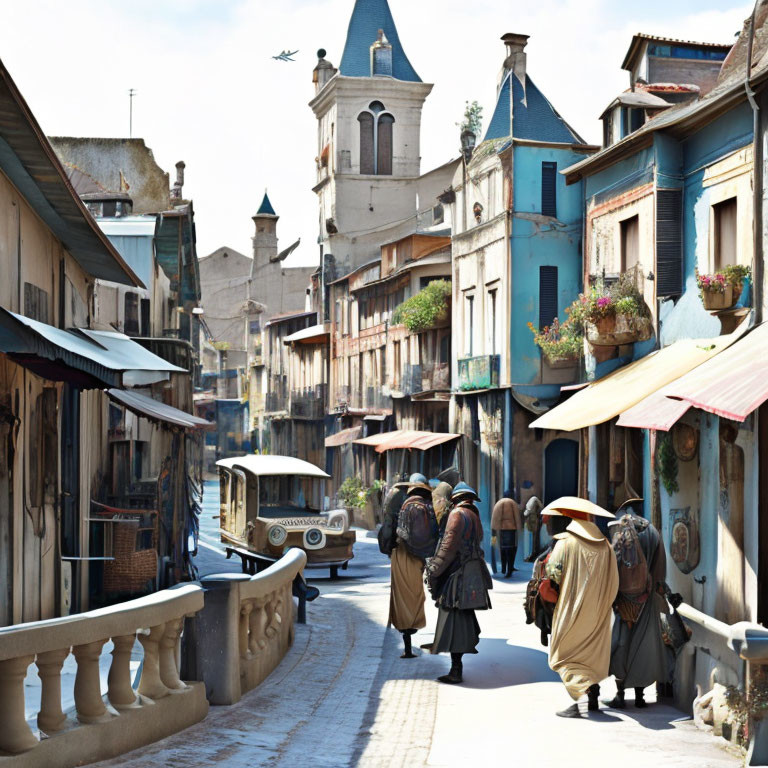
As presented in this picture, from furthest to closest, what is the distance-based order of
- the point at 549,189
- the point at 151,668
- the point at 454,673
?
the point at 549,189 → the point at 454,673 → the point at 151,668

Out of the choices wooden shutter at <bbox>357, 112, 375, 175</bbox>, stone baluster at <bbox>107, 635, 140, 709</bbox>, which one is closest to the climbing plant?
wooden shutter at <bbox>357, 112, 375, 175</bbox>

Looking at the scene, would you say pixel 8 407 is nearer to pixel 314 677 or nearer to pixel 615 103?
pixel 314 677

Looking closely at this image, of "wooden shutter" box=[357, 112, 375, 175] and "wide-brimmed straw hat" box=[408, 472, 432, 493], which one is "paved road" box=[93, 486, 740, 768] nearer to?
"wide-brimmed straw hat" box=[408, 472, 432, 493]

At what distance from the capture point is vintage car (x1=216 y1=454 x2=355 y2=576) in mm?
24156

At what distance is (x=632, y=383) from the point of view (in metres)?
15.9

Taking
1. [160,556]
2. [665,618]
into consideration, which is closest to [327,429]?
[160,556]

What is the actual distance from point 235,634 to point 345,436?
36.1 meters

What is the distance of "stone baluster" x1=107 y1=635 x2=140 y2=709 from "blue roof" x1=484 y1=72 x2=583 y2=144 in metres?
25.6

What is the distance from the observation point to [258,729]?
9312mm

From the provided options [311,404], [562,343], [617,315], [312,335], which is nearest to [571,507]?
[617,315]

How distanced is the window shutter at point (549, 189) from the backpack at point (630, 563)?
66.1 ft

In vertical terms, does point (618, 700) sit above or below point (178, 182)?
below

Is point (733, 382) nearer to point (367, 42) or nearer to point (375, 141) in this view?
point (375, 141)

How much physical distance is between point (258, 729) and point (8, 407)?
15.2ft
